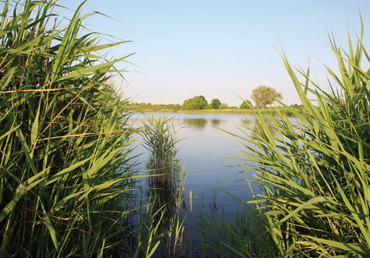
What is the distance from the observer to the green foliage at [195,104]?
8156 centimetres

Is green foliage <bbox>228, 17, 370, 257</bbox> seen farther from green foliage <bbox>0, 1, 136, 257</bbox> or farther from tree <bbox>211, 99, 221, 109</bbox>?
tree <bbox>211, 99, 221, 109</bbox>

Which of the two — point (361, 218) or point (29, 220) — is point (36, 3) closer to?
point (29, 220)

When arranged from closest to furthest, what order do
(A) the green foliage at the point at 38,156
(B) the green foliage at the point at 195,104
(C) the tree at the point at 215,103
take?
1. (A) the green foliage at the point at 38,156
2. (B) the green foliage at the point at 195,104
3. (C) the tree at the point at 215,103

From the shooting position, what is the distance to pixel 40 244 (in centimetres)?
162

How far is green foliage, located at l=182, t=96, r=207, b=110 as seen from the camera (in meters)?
81.6

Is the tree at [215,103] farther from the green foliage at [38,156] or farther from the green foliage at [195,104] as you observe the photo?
the green foliage at [38,156]

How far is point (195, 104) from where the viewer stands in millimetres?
82625

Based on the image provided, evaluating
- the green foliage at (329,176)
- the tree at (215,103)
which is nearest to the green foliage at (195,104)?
the tree at (215,103)

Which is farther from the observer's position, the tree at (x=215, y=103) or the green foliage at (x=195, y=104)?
the tree at (x=215, y=103)

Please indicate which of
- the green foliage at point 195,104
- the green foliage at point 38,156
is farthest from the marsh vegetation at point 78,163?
the green foliage at point 195,104

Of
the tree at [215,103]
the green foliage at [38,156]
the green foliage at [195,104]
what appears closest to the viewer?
the green foliage at [38,156]

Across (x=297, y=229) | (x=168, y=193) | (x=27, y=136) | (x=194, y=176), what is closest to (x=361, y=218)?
(x=297, y=229)

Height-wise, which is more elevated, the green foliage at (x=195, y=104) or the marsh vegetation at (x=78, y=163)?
the green foliage at (x=195, y=104)

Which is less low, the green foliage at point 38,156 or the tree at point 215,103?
the tree at point 215,103
